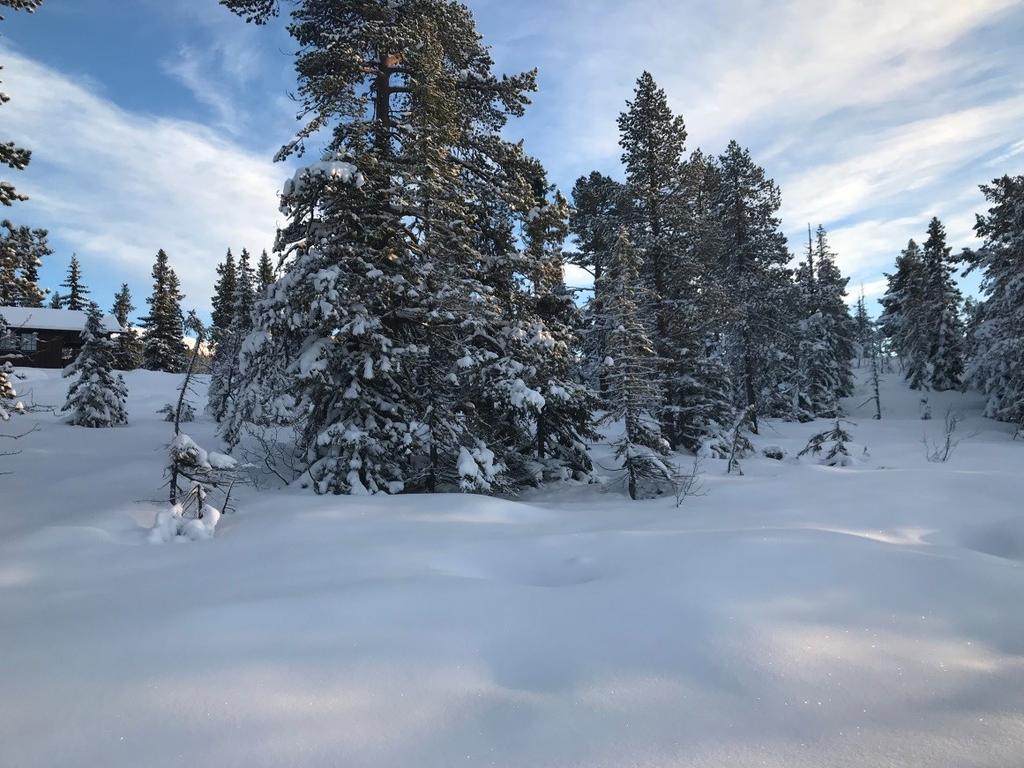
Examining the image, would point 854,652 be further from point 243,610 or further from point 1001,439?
point 1001,439

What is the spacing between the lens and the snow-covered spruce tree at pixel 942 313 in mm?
37438

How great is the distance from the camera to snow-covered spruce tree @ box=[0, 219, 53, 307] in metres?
7.89

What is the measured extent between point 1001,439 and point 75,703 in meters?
31.0

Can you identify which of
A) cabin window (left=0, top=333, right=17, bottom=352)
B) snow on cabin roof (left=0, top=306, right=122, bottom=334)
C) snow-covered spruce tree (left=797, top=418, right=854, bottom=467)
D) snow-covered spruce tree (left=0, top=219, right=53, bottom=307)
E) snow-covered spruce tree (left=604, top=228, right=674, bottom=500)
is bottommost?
snow-covered spruce tree (left=797, top=418, right=854, bottom=467)

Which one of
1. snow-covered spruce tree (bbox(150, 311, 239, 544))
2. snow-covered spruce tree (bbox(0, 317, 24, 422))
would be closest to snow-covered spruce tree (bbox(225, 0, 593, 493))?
snow-covered spruce tree (bbox(150, 311, 239, 544))

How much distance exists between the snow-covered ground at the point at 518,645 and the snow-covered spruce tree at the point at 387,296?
3.45 m

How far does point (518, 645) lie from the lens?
3621mm

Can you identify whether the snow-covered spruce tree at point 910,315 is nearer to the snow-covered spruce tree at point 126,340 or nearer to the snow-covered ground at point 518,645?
the snow-covered ground at point 518,645

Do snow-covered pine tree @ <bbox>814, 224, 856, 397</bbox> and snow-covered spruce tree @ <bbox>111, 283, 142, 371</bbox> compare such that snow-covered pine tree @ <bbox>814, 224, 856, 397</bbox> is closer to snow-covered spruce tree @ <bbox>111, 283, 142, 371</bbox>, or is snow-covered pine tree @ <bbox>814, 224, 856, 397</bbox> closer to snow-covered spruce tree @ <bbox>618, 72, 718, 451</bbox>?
snow-covered spruce tree @ <bbox>618, 72, 718, 451</bbox>

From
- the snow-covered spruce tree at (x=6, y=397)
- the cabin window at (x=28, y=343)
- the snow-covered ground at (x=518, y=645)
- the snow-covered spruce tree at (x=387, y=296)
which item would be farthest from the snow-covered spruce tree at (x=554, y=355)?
the cabin window at (x=28, y=343)

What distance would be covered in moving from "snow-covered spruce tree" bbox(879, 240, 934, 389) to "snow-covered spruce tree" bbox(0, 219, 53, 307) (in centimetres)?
4815

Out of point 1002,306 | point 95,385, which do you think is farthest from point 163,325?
point 1002,306

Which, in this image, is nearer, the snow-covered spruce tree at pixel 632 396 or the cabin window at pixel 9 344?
the snow-covered spruce tree at pixel 632 396

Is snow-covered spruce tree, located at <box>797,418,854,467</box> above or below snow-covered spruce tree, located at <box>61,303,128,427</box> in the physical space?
below
